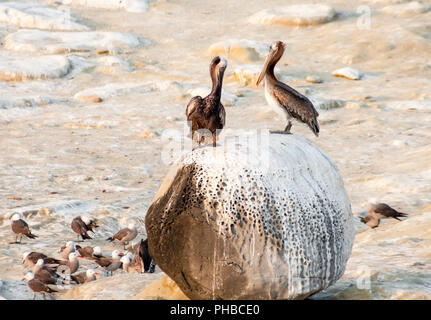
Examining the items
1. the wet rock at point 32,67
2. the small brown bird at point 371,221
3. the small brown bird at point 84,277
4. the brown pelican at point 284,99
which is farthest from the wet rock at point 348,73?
the small brown bird at point 84,277

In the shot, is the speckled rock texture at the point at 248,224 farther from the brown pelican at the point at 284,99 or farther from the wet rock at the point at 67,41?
the wet rock at the point at 67,41

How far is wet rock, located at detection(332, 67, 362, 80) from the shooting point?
20844 millimetres

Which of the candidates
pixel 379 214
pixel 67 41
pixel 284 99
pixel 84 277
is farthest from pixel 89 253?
pixel 67 41

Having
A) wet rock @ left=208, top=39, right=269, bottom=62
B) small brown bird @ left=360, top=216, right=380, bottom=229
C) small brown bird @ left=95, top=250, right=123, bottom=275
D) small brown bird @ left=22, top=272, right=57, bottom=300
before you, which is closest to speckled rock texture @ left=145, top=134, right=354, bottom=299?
small brown bird @ left=22, top=272, right=57, bottom=300

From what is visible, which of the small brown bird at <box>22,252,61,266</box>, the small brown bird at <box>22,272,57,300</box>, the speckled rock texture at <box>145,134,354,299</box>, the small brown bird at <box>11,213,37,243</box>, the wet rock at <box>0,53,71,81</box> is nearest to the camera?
the speckled rock texture at <box>145,134,354,299</box>

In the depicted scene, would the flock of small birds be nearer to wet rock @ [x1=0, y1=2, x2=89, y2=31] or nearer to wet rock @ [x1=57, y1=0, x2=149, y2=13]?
wet rock @ [x1=0, y1=2, x2=89, y2=31]

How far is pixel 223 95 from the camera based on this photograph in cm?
1889

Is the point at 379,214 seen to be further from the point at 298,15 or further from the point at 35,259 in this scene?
the point at 298,15

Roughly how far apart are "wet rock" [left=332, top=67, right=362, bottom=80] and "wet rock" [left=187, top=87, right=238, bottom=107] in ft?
12.6

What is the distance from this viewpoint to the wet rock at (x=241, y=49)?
73.2 feet

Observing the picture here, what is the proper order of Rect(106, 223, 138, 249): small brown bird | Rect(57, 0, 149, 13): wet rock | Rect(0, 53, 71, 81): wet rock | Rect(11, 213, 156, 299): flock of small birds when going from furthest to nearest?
Rect(57, 0, 149, 13): wet rock, Rect(0, 53, 71, 81): wet rock, Rect(106, 223, 138, 249): small brown bird, Rect(11, 213, 156, 299): flock of small birds

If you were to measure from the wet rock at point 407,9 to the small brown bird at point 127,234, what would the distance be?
718 inches

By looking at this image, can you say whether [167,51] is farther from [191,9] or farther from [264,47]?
[191,9]
